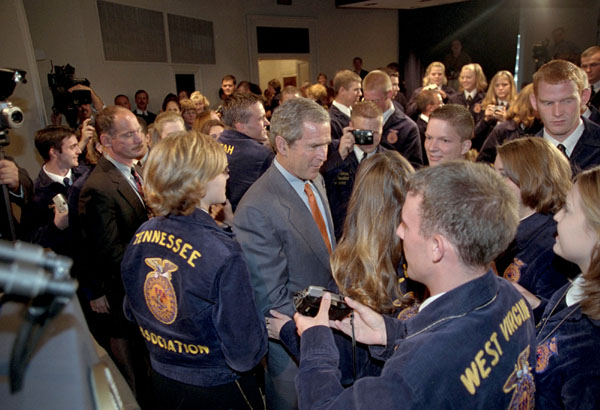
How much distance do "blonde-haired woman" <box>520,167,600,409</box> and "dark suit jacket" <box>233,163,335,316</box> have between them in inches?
36.1

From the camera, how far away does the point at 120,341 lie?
8.51 feet


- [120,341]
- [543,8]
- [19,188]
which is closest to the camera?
[120,341]

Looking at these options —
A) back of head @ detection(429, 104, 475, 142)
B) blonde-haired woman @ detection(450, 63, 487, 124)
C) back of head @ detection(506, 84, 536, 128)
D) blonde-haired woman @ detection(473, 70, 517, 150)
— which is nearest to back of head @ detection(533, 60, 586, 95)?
back of head @ detection(429, 104, 475, 142)

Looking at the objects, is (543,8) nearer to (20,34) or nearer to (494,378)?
(20,34)

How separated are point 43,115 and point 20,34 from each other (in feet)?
2.68

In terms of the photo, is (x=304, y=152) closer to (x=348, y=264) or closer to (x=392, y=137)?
(x=348, y=264)

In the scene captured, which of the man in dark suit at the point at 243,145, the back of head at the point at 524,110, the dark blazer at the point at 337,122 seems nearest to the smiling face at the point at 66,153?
the man in dark suit at the point at 243,145

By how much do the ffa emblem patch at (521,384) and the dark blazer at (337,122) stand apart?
10.9ft

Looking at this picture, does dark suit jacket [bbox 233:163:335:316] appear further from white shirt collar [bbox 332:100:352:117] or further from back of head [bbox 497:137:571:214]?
white shirt collar [bbox 332:100:352:117]

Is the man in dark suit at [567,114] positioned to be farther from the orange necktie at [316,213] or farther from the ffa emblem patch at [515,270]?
the orange necktie at [316,213]

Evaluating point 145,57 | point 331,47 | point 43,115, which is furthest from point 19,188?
point 331,47

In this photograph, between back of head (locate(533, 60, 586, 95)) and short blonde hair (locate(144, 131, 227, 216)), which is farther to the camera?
back of head (locate(533, 60, 586, 95))

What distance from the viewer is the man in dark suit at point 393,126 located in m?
4.04

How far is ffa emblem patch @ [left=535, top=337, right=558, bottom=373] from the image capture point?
1244 millimetres
